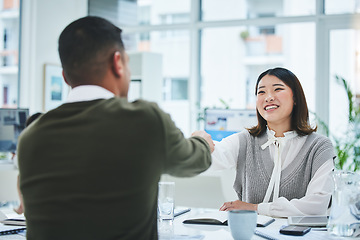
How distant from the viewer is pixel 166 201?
5.05 feet

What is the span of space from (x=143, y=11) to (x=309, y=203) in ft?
15.9

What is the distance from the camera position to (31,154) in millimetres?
1089

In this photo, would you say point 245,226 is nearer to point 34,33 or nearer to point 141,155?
point 141,155

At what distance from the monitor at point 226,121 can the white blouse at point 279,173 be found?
2421 millimetres

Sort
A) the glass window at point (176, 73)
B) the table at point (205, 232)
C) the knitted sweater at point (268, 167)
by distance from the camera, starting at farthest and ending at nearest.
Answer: the glass window at point (176, 73) < the knitted sweater at point (268, 167) < the table at point (205, 232)

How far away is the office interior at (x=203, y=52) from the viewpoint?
541 cm

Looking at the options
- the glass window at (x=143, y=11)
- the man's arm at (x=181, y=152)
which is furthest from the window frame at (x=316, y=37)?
the man's arm at (x=181, y=152)

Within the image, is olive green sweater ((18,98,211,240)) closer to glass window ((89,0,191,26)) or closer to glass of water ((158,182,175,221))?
glass of water ((158,182,175,221))

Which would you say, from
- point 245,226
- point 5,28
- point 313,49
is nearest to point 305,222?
point 245,226

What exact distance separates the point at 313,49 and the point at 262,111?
3.54m

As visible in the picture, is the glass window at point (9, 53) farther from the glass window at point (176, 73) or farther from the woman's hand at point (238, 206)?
the woman's hand at point (238, 206)

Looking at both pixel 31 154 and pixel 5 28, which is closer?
pixel 31 154

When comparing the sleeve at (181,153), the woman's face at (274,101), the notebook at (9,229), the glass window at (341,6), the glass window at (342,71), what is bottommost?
the notebook at (9,229)

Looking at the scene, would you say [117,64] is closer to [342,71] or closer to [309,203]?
[309,203]
